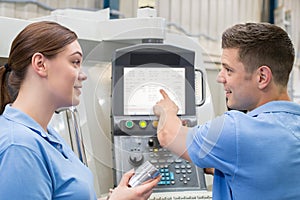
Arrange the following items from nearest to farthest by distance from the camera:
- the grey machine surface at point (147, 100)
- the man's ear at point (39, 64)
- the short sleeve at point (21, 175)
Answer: the short sleeve at point (21, 175) < the man's ear at point (39, 64) < the grey machine surface at point (147, 100)

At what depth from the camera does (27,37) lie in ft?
3.36

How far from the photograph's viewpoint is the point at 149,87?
109 centimetres

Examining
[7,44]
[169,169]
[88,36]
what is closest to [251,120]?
[169,169]

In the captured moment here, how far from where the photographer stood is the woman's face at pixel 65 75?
40.9 inches

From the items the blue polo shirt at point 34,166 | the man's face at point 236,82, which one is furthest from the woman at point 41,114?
the man's face at point 236,82

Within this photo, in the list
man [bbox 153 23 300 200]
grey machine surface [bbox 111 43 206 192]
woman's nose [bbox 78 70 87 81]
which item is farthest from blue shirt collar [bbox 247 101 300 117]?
woman's nose [bbox 78 70 87 81]

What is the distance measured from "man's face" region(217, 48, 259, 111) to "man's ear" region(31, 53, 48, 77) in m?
0.52

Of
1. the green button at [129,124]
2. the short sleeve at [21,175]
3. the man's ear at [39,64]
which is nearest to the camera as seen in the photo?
the short sleeve at [21,175]

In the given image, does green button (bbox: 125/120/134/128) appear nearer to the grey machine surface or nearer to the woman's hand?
the grey machine surface

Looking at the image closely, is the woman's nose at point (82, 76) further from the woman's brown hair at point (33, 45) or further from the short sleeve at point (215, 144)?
the short sleeve at point (215, 144)

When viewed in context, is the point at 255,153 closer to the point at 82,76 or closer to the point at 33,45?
the point at 82,76

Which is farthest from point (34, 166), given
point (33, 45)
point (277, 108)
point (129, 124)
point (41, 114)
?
point (277, 108)

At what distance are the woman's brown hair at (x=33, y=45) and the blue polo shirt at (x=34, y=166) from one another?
99 millimetres

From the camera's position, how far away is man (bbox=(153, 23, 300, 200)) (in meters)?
1.05
